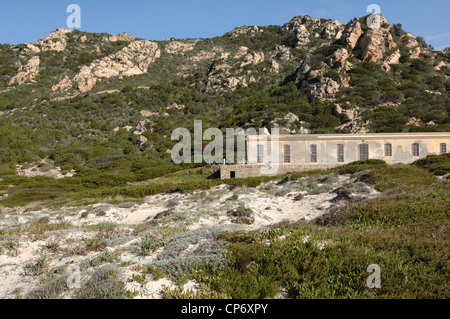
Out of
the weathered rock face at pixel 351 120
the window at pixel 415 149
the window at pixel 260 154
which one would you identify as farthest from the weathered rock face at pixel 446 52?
the window at pixel 260 154

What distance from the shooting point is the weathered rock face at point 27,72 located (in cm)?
7300

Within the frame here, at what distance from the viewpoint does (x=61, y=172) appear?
39938mm

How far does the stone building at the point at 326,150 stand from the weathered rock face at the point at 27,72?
248 feet

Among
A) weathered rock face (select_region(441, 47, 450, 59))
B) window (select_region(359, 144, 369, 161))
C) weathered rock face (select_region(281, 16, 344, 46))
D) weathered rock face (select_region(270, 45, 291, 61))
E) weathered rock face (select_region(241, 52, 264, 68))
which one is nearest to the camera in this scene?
window (select_region(359, 144, 369, 161))

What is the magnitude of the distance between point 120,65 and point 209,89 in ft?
107

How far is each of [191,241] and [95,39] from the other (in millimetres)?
110021

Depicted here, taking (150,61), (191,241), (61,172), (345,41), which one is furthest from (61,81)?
(191,241)

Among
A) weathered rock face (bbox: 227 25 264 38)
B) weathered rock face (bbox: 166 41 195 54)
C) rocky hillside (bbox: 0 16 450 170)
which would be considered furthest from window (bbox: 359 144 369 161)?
weathered rock face (bbox: 166 41 195 54)

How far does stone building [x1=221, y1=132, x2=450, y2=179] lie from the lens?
88.8 feet

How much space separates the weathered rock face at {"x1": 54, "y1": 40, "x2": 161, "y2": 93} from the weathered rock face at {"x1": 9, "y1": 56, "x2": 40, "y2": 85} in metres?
9.10

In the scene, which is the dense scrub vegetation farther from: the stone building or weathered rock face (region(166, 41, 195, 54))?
weathered rock face (region(166, 41, 195, 54))

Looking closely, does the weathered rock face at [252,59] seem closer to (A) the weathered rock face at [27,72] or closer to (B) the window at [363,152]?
(B) the window at [363,152]

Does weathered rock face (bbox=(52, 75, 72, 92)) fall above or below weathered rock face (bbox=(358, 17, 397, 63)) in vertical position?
below

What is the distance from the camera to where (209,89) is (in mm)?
75875
